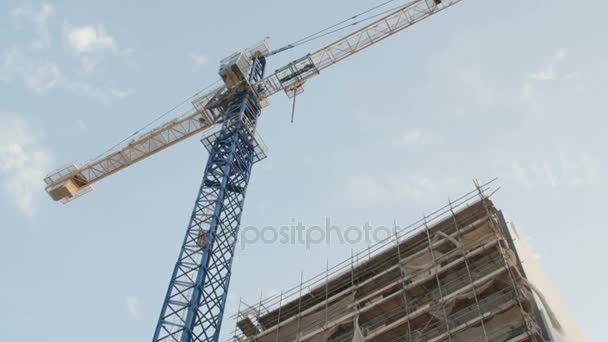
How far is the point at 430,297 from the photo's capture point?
21.4 m

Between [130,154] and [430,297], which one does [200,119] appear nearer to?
[130,154]

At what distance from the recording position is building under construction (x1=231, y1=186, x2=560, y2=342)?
18.6 m

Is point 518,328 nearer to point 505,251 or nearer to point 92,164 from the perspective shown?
point 505,251

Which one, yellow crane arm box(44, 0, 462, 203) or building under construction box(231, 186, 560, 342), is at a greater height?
yellow crane arm box(44, 0, 462, 203)

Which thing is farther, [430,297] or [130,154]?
[130,154]

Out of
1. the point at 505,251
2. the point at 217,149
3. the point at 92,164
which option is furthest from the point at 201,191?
the point at 505,251

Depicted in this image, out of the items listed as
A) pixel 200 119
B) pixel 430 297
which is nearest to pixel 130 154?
pixel 200 119

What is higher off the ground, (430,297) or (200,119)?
(200,119)

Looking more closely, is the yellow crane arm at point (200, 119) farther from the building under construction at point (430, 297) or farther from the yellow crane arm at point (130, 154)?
the building under construction at point (430, 297)

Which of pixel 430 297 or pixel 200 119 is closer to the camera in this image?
pixel 430 297

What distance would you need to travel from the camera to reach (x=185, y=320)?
2400 centimetres

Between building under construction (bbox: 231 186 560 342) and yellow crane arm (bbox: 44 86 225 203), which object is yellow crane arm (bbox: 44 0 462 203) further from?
building under construction (bbox: 231 186 560 342)

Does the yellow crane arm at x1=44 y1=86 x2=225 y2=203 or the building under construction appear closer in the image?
the building under construction

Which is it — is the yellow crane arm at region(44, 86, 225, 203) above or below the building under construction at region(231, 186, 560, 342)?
above
